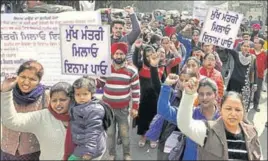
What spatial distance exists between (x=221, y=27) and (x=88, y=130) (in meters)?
3.54

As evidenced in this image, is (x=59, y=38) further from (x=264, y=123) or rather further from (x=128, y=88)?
(x=264, y=123)

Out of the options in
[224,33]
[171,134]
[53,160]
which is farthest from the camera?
[224,33]

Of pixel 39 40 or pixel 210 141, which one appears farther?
pixel 39 40

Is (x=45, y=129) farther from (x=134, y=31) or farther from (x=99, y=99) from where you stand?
(x=134, y=31)

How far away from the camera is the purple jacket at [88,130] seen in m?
2.75

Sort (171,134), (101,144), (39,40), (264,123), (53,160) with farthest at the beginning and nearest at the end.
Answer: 1. (264,123)
2. (39,40)
3. (171,134)
4. (53,160)
5. (101,144)

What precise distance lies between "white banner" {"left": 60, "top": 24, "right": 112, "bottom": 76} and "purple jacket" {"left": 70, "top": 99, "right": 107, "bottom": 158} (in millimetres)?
1050

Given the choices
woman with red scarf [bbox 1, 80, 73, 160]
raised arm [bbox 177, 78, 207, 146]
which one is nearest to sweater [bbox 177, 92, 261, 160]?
raised arm [bbox 177, 78, 207, 146]

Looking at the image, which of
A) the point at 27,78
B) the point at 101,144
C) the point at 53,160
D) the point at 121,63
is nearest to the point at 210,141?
the point at 101,144

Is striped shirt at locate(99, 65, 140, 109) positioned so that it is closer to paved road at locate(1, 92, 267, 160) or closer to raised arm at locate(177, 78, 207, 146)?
paved road at locate(1, 92, 267, 160)

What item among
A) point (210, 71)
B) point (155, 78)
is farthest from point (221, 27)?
point (155, 78)

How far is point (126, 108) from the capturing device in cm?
486

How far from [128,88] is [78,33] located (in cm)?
113

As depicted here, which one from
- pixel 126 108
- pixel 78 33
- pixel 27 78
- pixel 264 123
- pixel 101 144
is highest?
pixel 78 33
